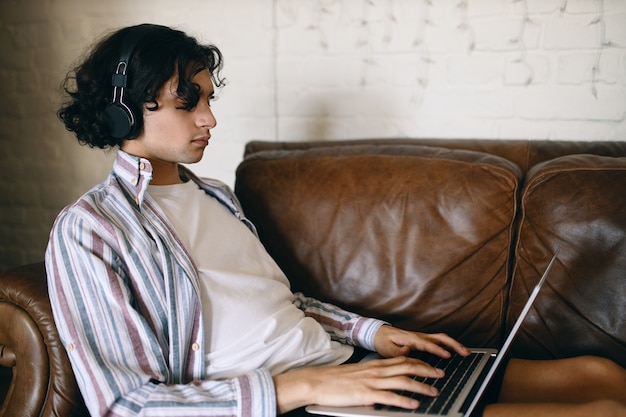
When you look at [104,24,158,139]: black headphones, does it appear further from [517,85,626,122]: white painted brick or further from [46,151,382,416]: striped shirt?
[517,85,626,122]: white painted brick

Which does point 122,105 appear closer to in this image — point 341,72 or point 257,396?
point 257,396

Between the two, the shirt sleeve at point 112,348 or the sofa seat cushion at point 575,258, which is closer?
the shirt sleeve at point 112,348

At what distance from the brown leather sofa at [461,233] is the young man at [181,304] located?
176mm

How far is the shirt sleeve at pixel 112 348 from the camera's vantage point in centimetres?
103

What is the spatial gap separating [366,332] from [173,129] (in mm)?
581

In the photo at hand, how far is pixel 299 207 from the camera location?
1605 mm

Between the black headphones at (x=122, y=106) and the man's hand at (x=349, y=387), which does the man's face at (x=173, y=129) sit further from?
the man's hand at (x=349, y=387)

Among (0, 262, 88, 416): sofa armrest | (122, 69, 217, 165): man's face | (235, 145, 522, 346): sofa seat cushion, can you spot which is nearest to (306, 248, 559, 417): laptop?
(235, 145, 522, 346): sofa seat cushion

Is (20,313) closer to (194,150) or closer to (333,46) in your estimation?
(194,150)

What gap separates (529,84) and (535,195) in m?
0.42

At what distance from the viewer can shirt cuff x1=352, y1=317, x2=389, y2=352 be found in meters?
1.36

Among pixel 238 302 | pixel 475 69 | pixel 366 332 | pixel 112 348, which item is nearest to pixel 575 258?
pixel 366 332

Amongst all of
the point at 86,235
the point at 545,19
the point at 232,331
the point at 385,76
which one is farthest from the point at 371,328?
the point at 545,19

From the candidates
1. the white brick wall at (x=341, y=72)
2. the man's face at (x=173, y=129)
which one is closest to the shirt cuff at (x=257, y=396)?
the man's face at (x=173, y=129)
